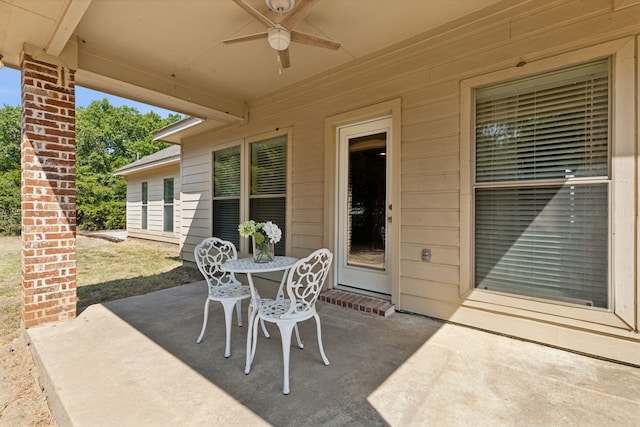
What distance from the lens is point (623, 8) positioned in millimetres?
2188

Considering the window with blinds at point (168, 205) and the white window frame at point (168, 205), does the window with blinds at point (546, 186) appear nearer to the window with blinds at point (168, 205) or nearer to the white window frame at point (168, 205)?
the white window frame at point (168, 205)

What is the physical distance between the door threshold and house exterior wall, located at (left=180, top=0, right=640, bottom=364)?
6.8 inches

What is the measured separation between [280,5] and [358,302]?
2913 millimetres

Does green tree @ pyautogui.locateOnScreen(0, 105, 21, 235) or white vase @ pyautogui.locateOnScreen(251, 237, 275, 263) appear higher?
green tree @ pyautogui.locateOnScreen(0, 105, 21, 235)

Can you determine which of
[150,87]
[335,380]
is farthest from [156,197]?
[335,380]

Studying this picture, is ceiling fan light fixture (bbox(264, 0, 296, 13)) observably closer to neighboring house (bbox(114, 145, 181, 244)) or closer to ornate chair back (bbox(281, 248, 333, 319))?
ornate chair back (bbox(281, 248, 333, 319))

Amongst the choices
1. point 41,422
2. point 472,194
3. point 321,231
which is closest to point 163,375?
point 41,422

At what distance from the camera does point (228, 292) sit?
8.56 ft

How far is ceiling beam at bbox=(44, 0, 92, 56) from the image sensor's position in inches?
93.1

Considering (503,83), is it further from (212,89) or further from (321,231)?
(212,89)

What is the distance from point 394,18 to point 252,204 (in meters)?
3.30

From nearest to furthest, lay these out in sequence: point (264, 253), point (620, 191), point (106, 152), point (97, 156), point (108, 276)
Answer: point (620, 191), point (264, 253), point (108, 276), point (97, 156), point (106, 152)

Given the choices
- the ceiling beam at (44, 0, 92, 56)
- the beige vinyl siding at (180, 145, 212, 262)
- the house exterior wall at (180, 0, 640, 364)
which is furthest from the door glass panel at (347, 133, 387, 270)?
the beige vinyl siding at (180, 145, 212, 262)

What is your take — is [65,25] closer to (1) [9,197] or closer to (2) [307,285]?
(2) [307,285]
